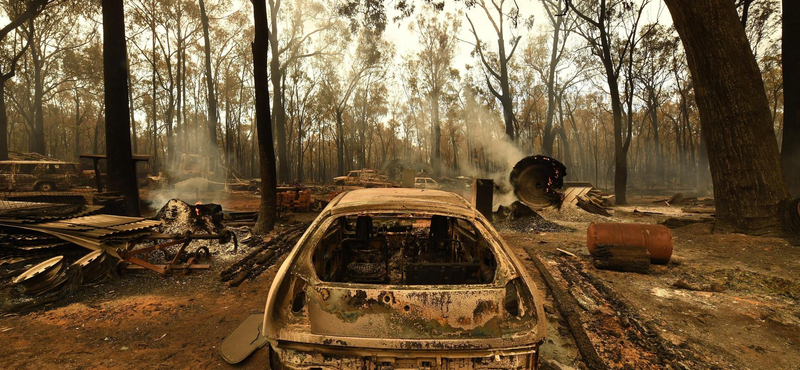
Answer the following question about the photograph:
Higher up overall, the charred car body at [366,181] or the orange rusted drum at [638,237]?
the charred car body at [366,181]

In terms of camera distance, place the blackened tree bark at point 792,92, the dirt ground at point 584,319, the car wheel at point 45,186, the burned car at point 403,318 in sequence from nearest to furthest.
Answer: the burned car at point 403,318, the dirt ground at point 584,319, the blackened tree bark at point 792,92, the car wheel at point 45,186

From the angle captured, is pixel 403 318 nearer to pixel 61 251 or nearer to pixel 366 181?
pixel 61 251

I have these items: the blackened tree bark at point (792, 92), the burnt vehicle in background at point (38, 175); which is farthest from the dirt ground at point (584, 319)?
the burnt vehicle in background at point (38, 175)

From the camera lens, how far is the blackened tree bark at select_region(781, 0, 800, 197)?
29.6 feet

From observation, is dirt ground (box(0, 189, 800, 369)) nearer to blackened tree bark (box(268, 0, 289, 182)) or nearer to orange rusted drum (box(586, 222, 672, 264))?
orange rusted drum (box(586, 222, 672, 264))

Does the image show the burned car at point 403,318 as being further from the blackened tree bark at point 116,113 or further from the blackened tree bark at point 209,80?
the blackened tree bark at point 209,80

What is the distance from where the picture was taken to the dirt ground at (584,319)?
9.97 ft

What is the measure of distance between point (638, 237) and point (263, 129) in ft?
27.5

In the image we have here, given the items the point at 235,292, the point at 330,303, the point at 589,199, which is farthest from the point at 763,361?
the point at 589,199

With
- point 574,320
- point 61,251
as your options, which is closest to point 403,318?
point 574,320

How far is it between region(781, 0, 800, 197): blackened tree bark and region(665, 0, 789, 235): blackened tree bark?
353 cm

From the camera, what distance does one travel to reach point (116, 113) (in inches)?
317

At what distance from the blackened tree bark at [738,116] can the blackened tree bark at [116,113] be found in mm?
12466

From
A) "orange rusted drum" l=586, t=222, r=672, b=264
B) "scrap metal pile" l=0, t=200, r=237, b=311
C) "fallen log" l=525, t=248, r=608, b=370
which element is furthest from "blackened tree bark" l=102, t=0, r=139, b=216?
"orange rusted drum" l=586, t=222, r=672, b=264
